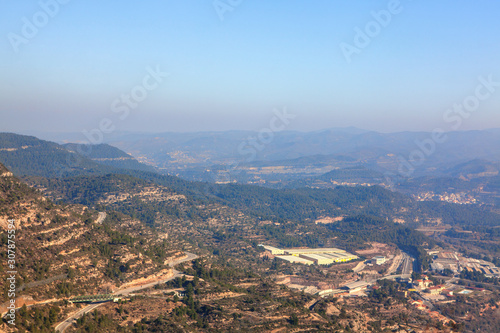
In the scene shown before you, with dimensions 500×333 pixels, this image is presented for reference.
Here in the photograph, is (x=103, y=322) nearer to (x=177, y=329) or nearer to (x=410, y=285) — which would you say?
(x=177, y=329)

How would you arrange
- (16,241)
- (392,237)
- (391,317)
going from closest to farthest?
(16,241) → (391,317) → (392,237)

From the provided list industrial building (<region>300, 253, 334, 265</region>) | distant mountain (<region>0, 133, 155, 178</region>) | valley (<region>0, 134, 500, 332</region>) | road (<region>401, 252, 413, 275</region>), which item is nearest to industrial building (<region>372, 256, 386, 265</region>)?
valley (<region>0, 134, 500, 332</region>)

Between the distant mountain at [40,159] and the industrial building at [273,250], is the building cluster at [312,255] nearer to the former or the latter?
the industrial building at [273,250]

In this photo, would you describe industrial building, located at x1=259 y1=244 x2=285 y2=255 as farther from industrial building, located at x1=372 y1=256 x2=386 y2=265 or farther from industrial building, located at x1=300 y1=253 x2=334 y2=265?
industrial building, located at x1=372 y1=256 x2=386 y2=265

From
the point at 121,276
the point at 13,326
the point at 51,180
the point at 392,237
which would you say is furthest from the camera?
the point at 392,237

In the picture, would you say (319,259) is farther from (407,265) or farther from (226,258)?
(226,258)

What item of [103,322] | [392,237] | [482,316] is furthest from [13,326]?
[392,237]

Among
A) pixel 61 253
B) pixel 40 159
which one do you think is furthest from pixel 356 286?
pixel 40 159
